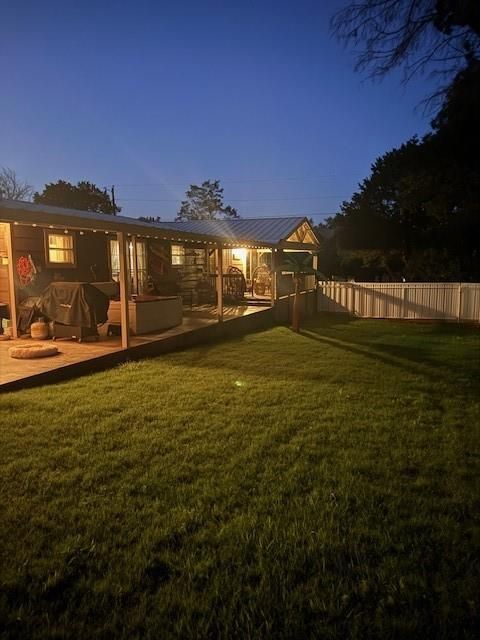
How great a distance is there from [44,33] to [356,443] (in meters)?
15.1

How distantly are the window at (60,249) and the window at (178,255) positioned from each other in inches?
206

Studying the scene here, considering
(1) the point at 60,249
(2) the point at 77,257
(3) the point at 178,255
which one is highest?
(3) the point at 178,255

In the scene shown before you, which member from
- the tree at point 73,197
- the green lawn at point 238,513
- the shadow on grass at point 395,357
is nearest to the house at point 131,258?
the green lawn at point 238,513

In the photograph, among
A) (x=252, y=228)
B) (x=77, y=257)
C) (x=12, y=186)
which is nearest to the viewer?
(x=77, y=257)

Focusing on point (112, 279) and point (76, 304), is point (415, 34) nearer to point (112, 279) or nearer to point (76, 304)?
point (76, 304)

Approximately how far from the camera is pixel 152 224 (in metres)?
15.6

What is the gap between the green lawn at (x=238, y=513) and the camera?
6.65 ft

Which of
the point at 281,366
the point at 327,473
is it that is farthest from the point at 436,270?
the point at 327,473

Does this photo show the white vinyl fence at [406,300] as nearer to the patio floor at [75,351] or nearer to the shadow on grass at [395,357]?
the shadow on grass at [395,357]

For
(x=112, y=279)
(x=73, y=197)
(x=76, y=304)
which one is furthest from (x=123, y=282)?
(x=73, y=197)

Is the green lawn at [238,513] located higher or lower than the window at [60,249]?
lower

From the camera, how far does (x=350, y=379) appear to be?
21.2 ft

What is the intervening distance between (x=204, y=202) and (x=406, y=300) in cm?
3916

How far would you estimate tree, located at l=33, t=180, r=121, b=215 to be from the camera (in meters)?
34.4
